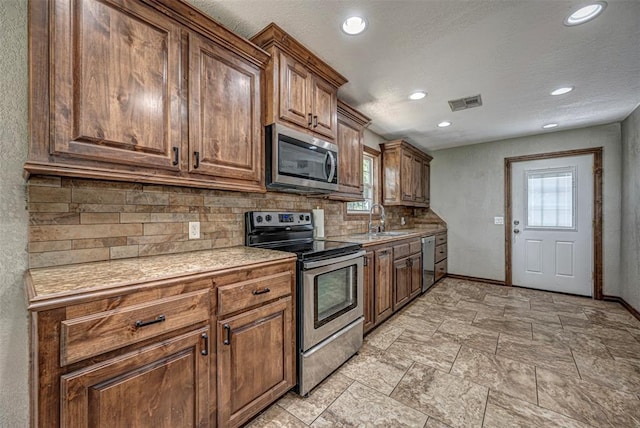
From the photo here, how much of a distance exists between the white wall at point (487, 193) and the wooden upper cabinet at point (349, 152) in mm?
2771

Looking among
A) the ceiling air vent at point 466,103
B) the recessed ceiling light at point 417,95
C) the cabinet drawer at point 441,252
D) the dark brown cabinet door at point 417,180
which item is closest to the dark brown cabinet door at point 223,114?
the recessed ceiling light at point 417,95

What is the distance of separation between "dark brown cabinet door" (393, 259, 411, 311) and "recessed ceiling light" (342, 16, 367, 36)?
222 centimetres

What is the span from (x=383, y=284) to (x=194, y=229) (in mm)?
1917

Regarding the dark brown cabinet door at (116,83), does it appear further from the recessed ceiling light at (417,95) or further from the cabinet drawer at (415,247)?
the cabinet drawer at (415,247)

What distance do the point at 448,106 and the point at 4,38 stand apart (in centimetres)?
343

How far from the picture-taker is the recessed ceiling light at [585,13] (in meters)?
1.53

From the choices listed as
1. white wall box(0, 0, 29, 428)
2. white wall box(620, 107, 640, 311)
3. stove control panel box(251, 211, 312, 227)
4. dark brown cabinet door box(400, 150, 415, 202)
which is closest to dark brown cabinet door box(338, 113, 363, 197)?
stove control panel box(251, 211, 312, 227)

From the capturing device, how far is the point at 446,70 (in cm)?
223

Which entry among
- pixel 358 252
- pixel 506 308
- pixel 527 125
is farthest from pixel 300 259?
pixel 527 125

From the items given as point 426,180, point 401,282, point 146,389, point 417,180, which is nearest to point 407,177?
point 417,180

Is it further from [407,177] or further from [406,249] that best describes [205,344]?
[407,177]

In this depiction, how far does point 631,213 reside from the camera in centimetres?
318

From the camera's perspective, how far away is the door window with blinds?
388cm

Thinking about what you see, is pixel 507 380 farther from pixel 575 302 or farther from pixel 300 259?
pixel 575 302
